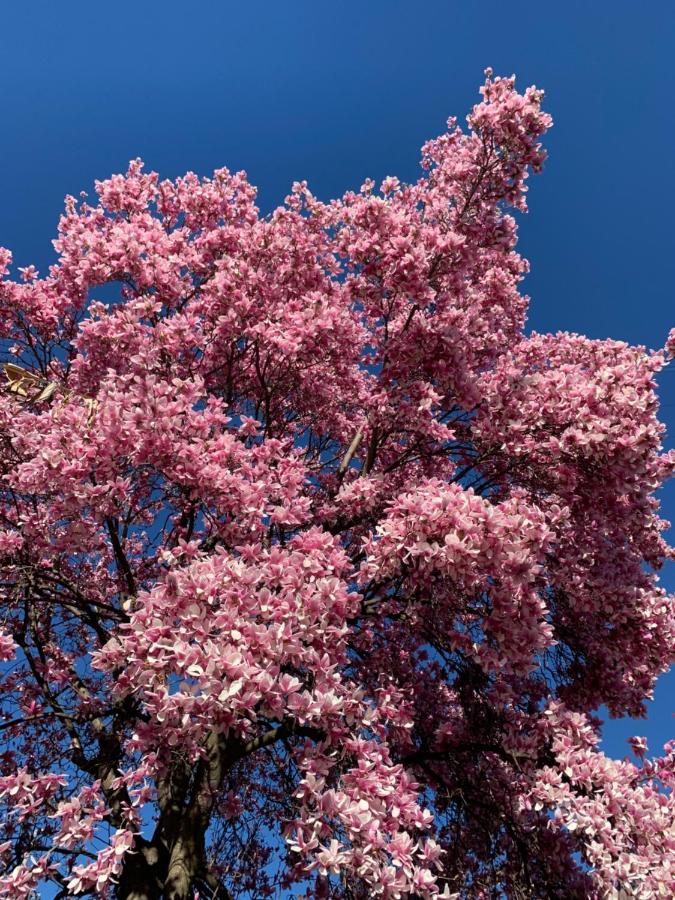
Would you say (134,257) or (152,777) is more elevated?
(134,257)

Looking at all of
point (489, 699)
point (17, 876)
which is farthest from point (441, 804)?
point (17, 876)

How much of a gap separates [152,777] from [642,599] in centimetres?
567

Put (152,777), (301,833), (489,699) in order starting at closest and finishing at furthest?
(301,833) < (152,777) < (489,699)

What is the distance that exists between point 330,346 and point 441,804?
638 cm

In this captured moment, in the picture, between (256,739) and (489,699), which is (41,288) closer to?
(256,739)

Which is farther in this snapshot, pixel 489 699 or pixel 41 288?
pixel 41 288

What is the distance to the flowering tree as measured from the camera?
181 inches

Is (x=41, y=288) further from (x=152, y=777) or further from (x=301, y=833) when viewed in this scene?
(x=301, y=833)

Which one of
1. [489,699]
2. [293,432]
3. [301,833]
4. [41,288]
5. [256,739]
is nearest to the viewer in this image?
[301,833]

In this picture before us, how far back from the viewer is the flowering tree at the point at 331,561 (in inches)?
181

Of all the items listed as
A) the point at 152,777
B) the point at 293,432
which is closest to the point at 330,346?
the point at 293,432

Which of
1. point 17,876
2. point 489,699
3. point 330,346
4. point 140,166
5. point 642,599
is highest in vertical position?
point 140,166

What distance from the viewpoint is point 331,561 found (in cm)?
541

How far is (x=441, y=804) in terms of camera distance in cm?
770
